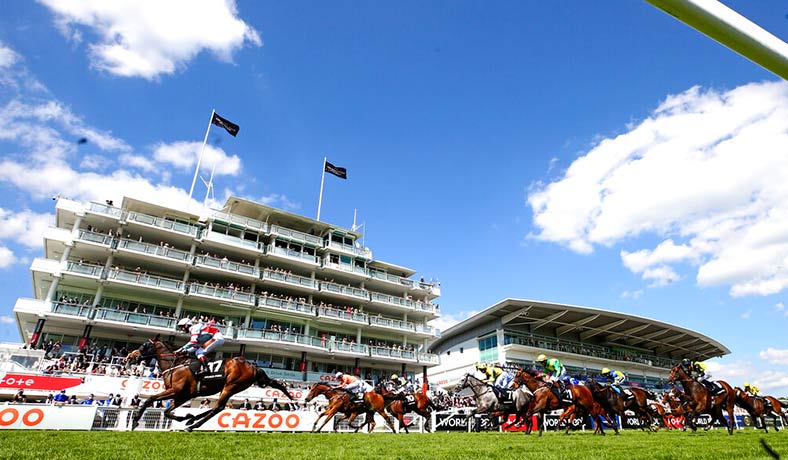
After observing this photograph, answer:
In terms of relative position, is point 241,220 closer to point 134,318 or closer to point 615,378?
point 134,318

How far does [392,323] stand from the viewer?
142 feet

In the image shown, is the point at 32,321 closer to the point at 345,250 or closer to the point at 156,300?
the point at 156,300

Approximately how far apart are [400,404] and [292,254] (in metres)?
24.6

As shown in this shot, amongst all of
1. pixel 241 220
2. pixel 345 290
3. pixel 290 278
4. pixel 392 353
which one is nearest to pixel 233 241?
pixel 241 220

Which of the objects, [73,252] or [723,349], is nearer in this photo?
[73,252]

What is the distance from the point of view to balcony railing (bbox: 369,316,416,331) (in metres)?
42.1

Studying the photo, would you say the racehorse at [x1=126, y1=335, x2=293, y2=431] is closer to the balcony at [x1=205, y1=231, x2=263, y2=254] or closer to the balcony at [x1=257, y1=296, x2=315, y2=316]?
the balcony at [x1=257, y1=296, x2=315, y2=316]

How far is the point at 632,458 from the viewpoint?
7.39 m

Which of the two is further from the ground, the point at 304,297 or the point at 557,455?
the point at 304,297

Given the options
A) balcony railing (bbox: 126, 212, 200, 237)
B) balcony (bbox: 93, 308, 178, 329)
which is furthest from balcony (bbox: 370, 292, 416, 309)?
balcony (bbox: 93, 308, 178, 329)

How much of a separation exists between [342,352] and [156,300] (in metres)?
15.5

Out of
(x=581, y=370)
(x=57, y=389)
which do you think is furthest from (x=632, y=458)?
(x=581, y=370)

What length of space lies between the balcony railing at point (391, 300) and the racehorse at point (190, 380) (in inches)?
1206

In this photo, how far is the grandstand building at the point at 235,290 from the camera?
3091cm
